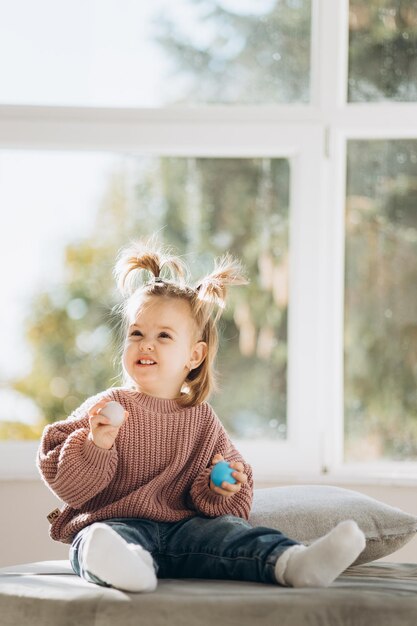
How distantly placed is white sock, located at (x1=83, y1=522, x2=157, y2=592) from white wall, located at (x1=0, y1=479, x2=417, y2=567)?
1336 millimetres

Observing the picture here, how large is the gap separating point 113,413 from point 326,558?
0.49 metres

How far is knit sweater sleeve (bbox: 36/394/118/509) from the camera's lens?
77.9 inches

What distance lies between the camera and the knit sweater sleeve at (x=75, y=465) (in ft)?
6.49

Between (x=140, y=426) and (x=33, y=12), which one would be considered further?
(x=33, y=12)

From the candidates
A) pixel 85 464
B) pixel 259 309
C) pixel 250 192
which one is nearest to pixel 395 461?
pixel 259 309

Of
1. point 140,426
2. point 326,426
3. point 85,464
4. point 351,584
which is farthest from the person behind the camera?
point 326,426

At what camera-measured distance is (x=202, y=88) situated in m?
3.17

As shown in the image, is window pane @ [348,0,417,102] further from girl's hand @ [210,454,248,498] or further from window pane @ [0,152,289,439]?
girl's hand @ [210,454,248,498]

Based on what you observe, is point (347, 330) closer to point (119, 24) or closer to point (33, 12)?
point (119, 24)

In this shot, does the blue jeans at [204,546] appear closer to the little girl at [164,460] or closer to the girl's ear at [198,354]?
→ the little girl at [164,460]

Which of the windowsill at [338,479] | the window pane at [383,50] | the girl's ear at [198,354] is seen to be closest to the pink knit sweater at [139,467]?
the girl's ear at [198,354]

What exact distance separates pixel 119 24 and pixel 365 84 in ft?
2.53

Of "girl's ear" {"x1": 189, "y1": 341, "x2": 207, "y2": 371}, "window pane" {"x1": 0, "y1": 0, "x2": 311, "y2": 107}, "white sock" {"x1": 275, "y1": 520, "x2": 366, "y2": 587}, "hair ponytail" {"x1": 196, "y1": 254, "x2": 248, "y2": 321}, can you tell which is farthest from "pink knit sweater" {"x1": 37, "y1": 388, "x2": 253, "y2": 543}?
"window pane" {"x1": 0, "y1": 0, "x2": 311, "y2": 107}

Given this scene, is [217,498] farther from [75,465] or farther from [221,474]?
[75,465]
